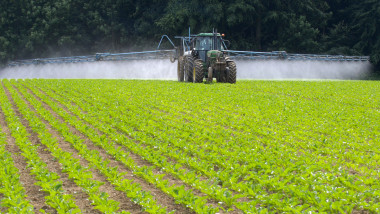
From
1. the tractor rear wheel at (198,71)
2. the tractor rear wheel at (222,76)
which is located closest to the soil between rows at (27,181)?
the tractor rear wheel at (198,71)

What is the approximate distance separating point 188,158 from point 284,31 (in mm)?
38656

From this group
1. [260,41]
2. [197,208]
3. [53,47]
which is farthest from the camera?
[53,47]

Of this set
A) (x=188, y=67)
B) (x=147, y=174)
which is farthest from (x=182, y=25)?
(x=147, y=174)

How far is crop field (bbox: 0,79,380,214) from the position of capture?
5.91 m

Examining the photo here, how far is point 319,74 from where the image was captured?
126ft

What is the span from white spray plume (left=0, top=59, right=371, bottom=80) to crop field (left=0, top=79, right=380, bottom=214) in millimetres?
20228

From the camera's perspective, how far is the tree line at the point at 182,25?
1740 inches

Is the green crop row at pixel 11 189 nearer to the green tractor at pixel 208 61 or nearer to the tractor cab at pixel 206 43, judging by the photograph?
the green tractor at pixel 208 61

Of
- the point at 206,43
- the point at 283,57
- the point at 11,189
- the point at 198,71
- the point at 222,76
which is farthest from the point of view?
the point at 283,57

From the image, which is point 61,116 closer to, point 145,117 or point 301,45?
point 145,117

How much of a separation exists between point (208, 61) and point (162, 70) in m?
11.0

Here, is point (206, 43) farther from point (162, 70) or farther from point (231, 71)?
point (162, 70)

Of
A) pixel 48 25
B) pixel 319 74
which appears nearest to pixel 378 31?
pixel 319 74

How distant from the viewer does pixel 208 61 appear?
24.2m
